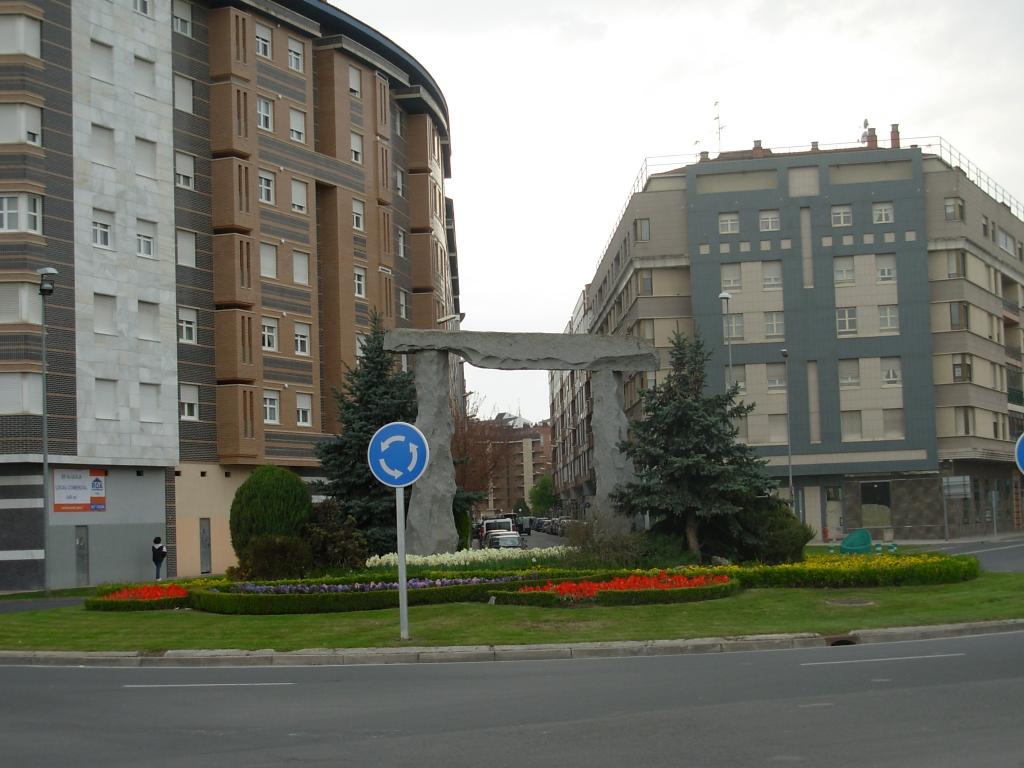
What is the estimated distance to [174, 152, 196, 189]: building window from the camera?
162ft

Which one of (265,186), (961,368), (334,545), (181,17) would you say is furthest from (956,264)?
(334,545)

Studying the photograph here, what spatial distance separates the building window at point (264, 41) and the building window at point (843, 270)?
3154cm

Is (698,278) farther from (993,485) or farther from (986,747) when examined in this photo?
(986,747)

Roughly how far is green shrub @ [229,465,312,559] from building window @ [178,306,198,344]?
19511 millimetres

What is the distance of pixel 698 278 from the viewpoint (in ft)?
225

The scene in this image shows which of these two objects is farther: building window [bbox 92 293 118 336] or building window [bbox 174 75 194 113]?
building window [bbox 174 75 194 113]

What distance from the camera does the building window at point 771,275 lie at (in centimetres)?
6800

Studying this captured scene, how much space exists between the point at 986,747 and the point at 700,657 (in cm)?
686

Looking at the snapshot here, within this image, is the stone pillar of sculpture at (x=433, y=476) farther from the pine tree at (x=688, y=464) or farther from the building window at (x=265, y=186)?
the building window at (x=265, y=186)

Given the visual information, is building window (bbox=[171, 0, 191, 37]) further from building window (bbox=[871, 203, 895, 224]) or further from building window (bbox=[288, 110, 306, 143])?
building window (bbox=[871, 203, 895, 224])

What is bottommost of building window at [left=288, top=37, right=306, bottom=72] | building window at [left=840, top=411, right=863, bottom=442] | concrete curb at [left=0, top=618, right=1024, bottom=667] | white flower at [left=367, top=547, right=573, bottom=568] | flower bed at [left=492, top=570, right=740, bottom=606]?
concrete curb at [left=0, top=618, right=1024, bottom=667]

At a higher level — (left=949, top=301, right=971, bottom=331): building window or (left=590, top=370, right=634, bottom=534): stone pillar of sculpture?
(left=949, top=301, right=971, bottom=331): building window

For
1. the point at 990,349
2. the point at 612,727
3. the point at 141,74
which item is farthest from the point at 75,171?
the point at 990,349

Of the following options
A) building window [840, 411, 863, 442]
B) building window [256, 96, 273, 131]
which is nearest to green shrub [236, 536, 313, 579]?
building window [256, 96, 273, 131]
